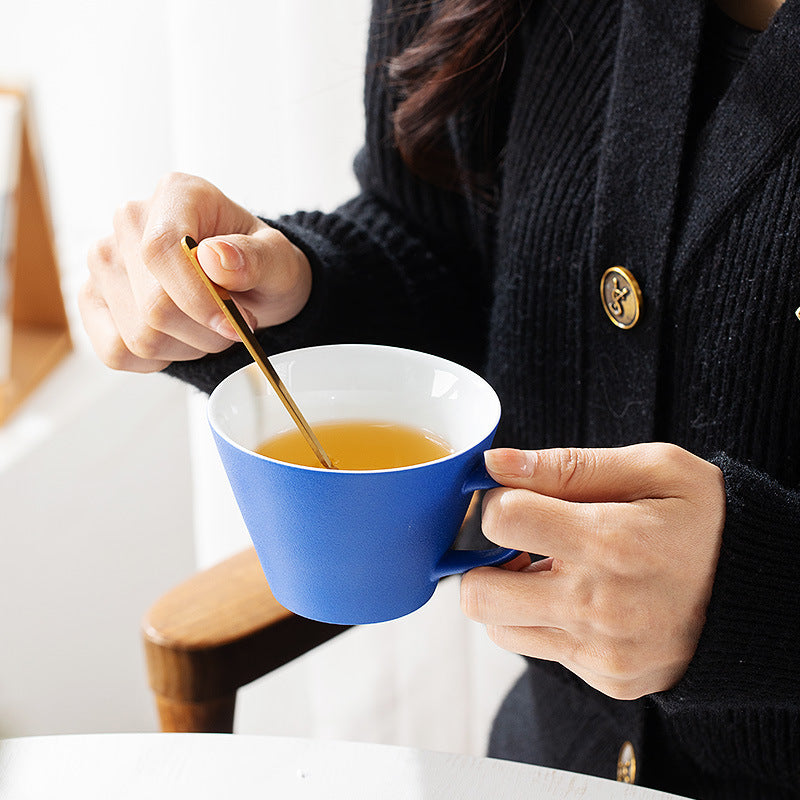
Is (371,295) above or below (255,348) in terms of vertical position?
below

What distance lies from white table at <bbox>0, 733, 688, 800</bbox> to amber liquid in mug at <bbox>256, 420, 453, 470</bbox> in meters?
0.17

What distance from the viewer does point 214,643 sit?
2.36 ft

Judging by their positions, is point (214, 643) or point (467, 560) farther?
point (214, 643)

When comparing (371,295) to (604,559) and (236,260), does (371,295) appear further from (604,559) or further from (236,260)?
(604,559)

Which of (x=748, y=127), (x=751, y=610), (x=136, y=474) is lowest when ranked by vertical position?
(x=136, y=474)

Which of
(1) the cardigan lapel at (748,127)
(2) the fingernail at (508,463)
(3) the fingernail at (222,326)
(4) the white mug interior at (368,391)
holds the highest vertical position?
(1) the cardigan lapel at (748,127)

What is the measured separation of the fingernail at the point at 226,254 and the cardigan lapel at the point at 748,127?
32 centimetres

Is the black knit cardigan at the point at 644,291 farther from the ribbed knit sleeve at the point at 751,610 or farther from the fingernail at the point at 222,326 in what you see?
the fingernail at the point at 222,326

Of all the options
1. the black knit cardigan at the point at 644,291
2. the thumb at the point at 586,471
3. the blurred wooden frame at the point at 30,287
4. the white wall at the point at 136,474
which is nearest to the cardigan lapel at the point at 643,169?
the black knit cardigan at the point at 644,291

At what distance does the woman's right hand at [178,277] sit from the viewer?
546 millimetres

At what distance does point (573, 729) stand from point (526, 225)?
1.58ft

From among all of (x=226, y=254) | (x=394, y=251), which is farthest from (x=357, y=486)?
(x=394, y=251)

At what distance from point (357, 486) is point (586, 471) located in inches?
4.8

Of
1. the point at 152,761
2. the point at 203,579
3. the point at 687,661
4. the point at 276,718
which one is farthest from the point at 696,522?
the point at 276,718
